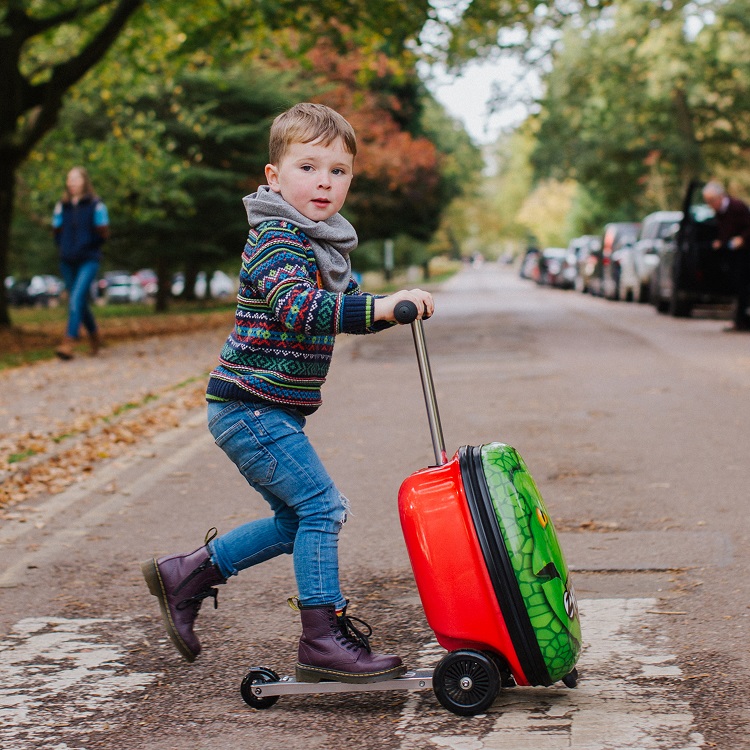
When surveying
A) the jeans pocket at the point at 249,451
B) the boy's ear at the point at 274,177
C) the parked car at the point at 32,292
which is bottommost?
the parked car at the point at 32,292

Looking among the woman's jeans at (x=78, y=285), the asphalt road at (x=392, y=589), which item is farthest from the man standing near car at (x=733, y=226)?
the woman's jeans at (x=78, y=285)

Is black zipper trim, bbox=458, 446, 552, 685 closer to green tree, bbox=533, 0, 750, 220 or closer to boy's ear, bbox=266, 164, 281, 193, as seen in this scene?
boy's ear, bbox=266, 164, 281, 193

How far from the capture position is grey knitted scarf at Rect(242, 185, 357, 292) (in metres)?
3.56

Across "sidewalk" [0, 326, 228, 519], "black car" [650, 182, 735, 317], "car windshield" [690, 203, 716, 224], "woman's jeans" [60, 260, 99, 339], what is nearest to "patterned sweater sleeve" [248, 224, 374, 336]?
"sidewalk" [0, 326, 228, 519]

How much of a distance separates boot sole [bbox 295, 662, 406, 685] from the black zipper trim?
0.37 meters

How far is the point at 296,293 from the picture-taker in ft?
11.3

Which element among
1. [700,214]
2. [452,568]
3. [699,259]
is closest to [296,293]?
[452,568]

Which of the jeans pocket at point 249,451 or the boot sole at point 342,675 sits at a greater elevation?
the jeans pocket at point 249,451

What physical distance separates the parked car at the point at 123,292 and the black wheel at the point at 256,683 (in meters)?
60.0

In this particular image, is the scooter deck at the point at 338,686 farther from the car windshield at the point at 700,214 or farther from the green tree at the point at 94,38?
the car windshield at the point at 700,214

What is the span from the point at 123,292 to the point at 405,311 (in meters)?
60.8

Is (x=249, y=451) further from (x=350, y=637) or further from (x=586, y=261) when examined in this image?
(x=586, y=261)

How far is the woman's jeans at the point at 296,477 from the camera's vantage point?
3615 mm

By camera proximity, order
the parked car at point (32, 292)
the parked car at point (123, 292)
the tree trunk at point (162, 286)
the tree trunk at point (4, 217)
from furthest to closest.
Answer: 1. the parked car at point (123, 292)
2. the parked car at point (32, 292)
3. the tree trunk at point (162, 286)
4. the tree trunk at point (4, 217)
